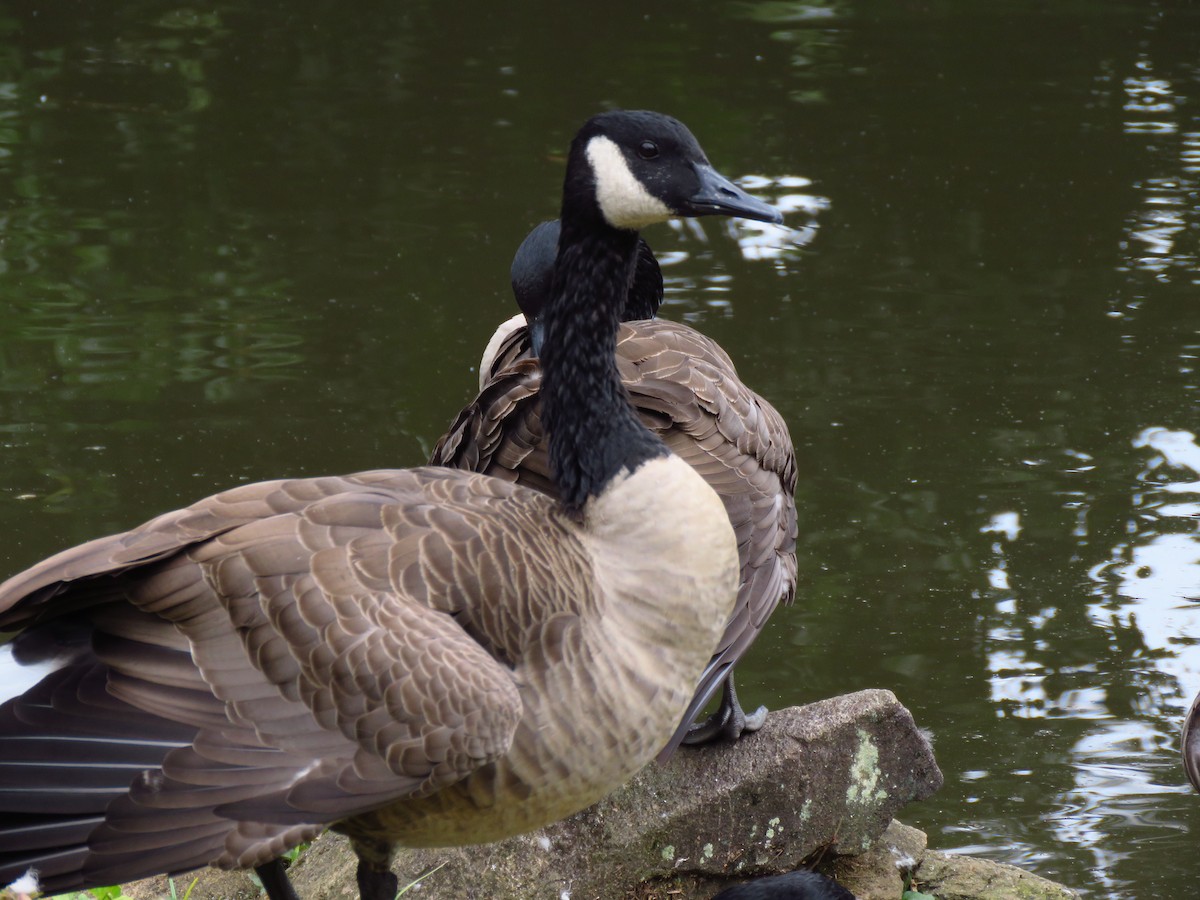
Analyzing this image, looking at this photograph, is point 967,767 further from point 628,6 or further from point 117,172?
point 628,6

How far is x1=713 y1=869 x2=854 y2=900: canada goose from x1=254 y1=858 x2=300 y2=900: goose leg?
45.0 inches

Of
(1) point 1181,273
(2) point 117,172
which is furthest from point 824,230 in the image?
(2) point 117,172

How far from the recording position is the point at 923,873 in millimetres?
4762

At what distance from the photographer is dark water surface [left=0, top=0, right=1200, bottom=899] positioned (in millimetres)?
6363

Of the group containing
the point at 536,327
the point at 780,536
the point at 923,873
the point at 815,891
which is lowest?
the point at 923,873

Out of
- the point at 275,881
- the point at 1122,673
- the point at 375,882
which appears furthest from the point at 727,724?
the point at 1122,673

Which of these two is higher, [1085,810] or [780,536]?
[780,536]

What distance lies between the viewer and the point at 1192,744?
518 cm

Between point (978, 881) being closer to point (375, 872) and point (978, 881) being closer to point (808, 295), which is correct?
point (375, 872)

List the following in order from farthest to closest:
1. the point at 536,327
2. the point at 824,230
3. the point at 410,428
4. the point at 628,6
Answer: the point at 628,6 < the point at 824,230 < the point at 410,428 < the point at 536,327

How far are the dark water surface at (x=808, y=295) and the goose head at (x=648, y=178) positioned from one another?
2.92 meters

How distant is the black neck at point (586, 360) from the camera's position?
3688mm

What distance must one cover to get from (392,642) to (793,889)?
1390 millimetres

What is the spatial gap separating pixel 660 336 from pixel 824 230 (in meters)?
5.64
